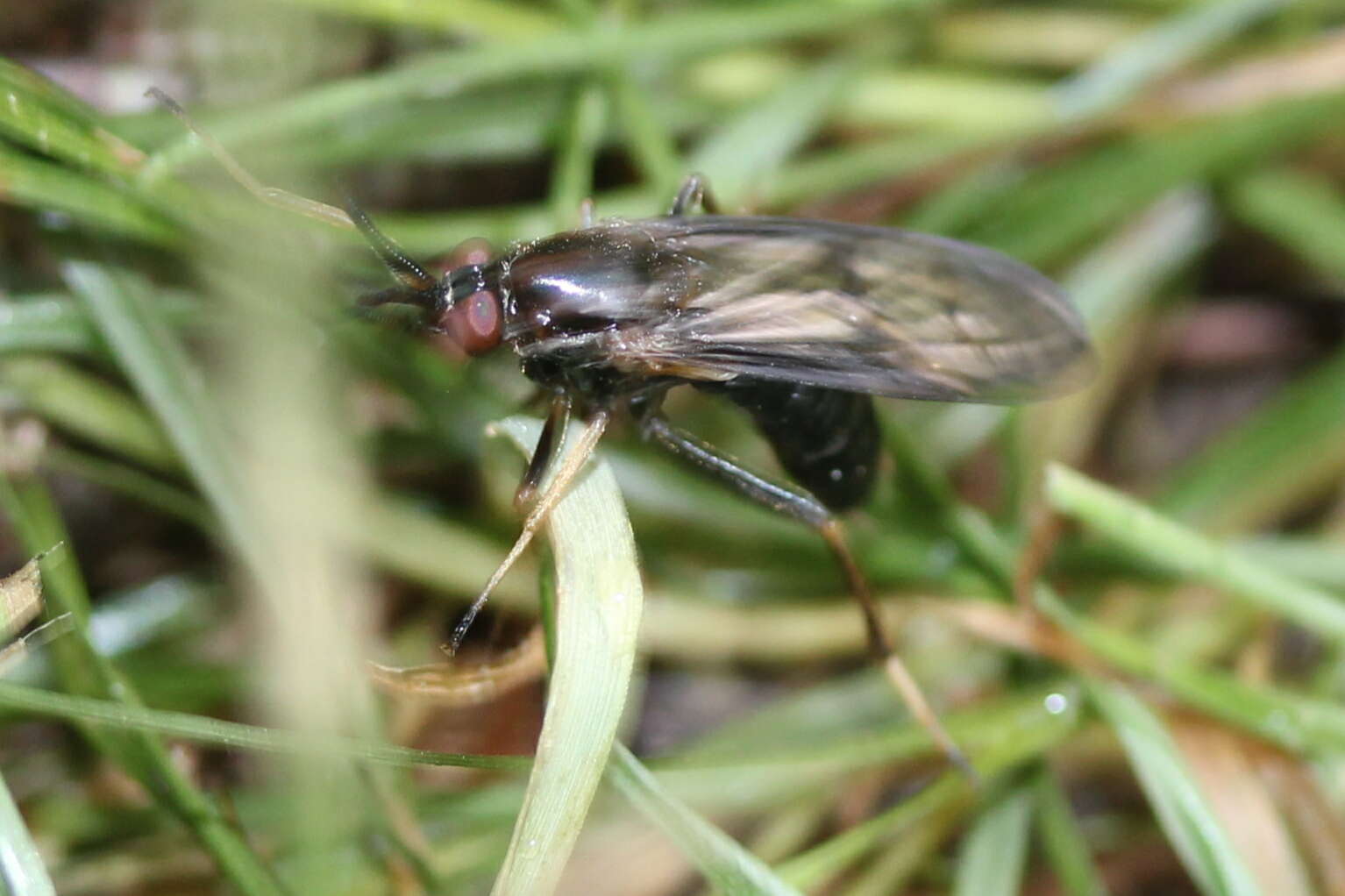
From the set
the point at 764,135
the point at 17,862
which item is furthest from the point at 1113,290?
the point at 17,862

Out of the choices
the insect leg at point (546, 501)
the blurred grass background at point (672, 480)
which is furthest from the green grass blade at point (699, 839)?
the insect leg at point (546, 501)

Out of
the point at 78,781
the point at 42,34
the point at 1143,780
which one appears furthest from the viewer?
the point at 42,34

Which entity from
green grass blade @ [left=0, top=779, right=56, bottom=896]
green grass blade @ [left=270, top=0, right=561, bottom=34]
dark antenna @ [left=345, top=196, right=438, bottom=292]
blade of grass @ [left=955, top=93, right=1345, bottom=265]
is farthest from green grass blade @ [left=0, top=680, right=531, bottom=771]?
blade of grass @ [left=955, top=93, right=1345, bottom=265]

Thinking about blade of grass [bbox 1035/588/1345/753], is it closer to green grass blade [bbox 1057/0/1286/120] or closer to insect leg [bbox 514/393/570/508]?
insect leg [bbox 514/393/570/508]

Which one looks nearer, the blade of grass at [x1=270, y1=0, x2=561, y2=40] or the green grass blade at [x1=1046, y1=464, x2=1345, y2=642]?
the green grass blade at [x1=1046, y1=464, x2=1345, y2=642]

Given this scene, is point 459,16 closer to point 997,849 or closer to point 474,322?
point 474,322

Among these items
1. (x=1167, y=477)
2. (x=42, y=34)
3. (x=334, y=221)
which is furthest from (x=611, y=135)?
(x=1167, y=477)

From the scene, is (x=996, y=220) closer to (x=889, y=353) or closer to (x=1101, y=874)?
(x=889, y=353)
